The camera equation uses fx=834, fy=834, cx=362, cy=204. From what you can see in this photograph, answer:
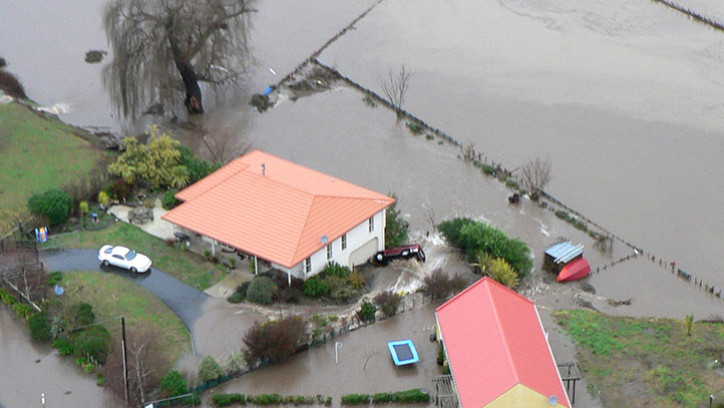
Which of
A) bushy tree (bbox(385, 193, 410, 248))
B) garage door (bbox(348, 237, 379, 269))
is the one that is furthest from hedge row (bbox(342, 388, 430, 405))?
bushy tree (bbox(385, 193, 410, 248))

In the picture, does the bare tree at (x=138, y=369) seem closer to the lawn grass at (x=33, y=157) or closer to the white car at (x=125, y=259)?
the white car at (x=125, y=259)

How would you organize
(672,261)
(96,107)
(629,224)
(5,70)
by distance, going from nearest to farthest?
1. (672,261)
2. (629,224)
3. (96,107)
4. (5,70)

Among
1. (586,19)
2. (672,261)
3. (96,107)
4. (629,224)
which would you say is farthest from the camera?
(586,19)

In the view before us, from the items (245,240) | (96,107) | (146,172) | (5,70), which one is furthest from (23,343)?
(5,70)

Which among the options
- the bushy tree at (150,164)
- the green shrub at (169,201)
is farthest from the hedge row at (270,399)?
the bushy tree at (150,164)

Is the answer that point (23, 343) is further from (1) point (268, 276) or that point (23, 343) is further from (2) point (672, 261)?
(2) point (672, 261)

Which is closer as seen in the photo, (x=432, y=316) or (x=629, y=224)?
(x=432, y=316)
